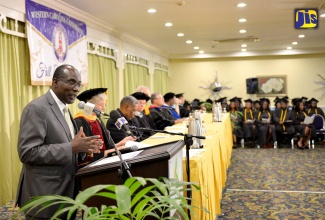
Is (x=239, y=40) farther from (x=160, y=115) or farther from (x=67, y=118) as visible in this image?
(x=67, y=118)

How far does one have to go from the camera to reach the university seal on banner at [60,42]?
630 cm

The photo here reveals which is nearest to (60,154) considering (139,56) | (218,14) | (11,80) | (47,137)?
(47,137)

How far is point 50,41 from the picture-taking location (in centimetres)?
612

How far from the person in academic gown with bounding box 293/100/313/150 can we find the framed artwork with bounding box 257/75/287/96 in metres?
3.73

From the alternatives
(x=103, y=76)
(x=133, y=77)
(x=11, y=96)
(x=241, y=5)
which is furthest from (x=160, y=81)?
(x=11, y=96)

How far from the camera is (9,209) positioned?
493 centimetres

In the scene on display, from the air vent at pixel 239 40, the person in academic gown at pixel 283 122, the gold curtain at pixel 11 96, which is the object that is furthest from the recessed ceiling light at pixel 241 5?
the person in academic gown at pixel 283 122

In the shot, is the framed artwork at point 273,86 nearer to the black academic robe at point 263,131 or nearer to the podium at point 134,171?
the black academic robe at point 263,131

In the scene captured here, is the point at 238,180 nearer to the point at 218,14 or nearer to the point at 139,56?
the point at 218,14

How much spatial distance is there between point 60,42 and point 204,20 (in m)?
3.35

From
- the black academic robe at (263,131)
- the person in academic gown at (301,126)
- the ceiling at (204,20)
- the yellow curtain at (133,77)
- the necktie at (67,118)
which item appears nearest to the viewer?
the necktie at (67,118)

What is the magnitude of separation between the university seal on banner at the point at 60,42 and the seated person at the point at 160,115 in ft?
6.44

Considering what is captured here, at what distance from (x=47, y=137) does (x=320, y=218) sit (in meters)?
3.38

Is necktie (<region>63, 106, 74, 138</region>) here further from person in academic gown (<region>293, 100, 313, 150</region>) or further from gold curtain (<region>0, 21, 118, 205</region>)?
person in academic gown (<region>293, 100, 313, 150</region>)
